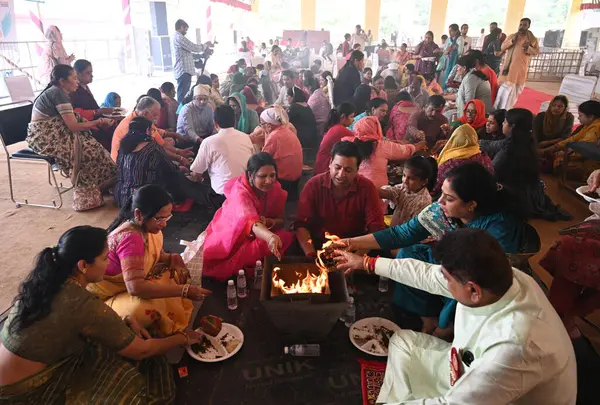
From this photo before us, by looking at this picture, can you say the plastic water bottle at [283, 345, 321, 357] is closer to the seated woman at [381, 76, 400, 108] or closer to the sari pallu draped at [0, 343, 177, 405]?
the sari pallu draped at [0, 343, 177, 405]

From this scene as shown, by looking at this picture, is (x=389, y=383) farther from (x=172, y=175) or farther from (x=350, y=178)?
(x=172, y=175)

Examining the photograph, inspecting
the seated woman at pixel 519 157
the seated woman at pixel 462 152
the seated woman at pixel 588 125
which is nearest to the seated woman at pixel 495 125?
the seated woman at pixel 519 157

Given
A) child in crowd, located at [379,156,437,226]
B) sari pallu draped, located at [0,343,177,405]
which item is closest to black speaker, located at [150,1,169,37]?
child in crowd, located at [379,156,437,226]

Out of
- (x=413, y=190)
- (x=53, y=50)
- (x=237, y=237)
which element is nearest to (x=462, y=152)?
(x=413, y=190)

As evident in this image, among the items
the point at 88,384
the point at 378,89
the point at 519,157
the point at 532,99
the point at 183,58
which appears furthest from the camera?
the point at 532,99

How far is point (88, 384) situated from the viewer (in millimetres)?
1959

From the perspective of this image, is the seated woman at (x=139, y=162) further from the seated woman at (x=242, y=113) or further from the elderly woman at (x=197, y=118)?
the seated woman at (x=242, y=113)

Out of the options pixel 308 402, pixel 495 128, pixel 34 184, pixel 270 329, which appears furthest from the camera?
pixel 34 184

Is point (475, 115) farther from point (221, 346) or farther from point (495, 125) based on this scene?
point (221, 346)

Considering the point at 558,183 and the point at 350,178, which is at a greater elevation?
the point at 350,178

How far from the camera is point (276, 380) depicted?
2.41 m

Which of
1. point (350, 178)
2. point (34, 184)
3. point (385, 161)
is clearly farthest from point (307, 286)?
point (34, 184)

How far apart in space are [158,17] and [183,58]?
7021mm

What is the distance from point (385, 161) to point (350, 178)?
1481mm
